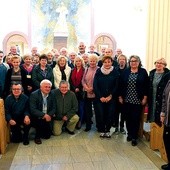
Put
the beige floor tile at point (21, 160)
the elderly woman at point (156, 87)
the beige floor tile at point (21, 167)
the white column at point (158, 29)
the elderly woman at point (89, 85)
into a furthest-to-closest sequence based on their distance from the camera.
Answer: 1. the white column at point (158, 29)
2. the elderly woman at point (89, 85)
3. the elderly woman at point (156, 87)
4. the beige floor tile at point (21, 160)
5. the beige floor tile at point (21, 167)

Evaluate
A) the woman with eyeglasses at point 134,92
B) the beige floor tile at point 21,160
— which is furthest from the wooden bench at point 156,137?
the beige floor tile at point 21,160

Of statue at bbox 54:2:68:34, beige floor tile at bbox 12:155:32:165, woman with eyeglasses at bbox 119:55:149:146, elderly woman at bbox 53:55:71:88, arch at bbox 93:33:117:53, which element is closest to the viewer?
beige floor tile at bbox 12:155:32:165

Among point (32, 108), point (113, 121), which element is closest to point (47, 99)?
point (32, 108)

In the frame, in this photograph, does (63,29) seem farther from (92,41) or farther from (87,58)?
(87,58)

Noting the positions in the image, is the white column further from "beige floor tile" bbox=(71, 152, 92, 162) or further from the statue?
the statue

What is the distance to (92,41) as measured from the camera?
32.9ft

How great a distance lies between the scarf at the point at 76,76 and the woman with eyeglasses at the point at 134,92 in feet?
3.10

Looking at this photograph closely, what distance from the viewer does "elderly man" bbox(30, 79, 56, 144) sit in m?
5.27

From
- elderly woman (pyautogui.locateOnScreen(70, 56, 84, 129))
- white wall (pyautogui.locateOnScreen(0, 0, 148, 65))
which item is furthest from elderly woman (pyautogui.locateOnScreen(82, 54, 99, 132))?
white wall (pyautogui.locateOnScreen(0, 0, 148, 65))

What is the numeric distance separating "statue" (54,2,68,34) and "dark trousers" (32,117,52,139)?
16.4 ft

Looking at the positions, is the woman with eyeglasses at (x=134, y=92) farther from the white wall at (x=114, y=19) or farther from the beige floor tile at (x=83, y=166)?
the white wall at (x=114, y=19)

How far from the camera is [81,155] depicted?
4.59 meters

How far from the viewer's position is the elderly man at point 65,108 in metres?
5.57

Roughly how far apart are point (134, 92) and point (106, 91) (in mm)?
583
